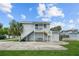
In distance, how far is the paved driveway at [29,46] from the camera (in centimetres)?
671

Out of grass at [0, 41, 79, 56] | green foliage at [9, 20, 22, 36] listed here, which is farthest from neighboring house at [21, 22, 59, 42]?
grass at [0, 41, 79, 56]

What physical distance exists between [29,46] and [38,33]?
0.28m

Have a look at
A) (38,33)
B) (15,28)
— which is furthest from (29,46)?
(15,28)

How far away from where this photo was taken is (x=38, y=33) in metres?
6.79

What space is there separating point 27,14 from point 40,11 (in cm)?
22

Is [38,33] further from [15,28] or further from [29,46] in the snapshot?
[15,28]

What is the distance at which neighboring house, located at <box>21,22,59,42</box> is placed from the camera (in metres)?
6.74

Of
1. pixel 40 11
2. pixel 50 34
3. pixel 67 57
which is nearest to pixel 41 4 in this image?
pixel 40 11

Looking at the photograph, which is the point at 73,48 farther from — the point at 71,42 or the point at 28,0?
the point at 28,0

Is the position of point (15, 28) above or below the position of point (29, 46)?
above

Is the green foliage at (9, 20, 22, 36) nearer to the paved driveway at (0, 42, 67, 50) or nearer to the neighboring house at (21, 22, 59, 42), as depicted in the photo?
the neighboring house at (21, 22, 59, 42)

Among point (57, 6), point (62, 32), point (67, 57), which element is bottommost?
point (67, 57)

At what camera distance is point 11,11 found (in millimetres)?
6703

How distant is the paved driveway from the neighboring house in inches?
3.0
